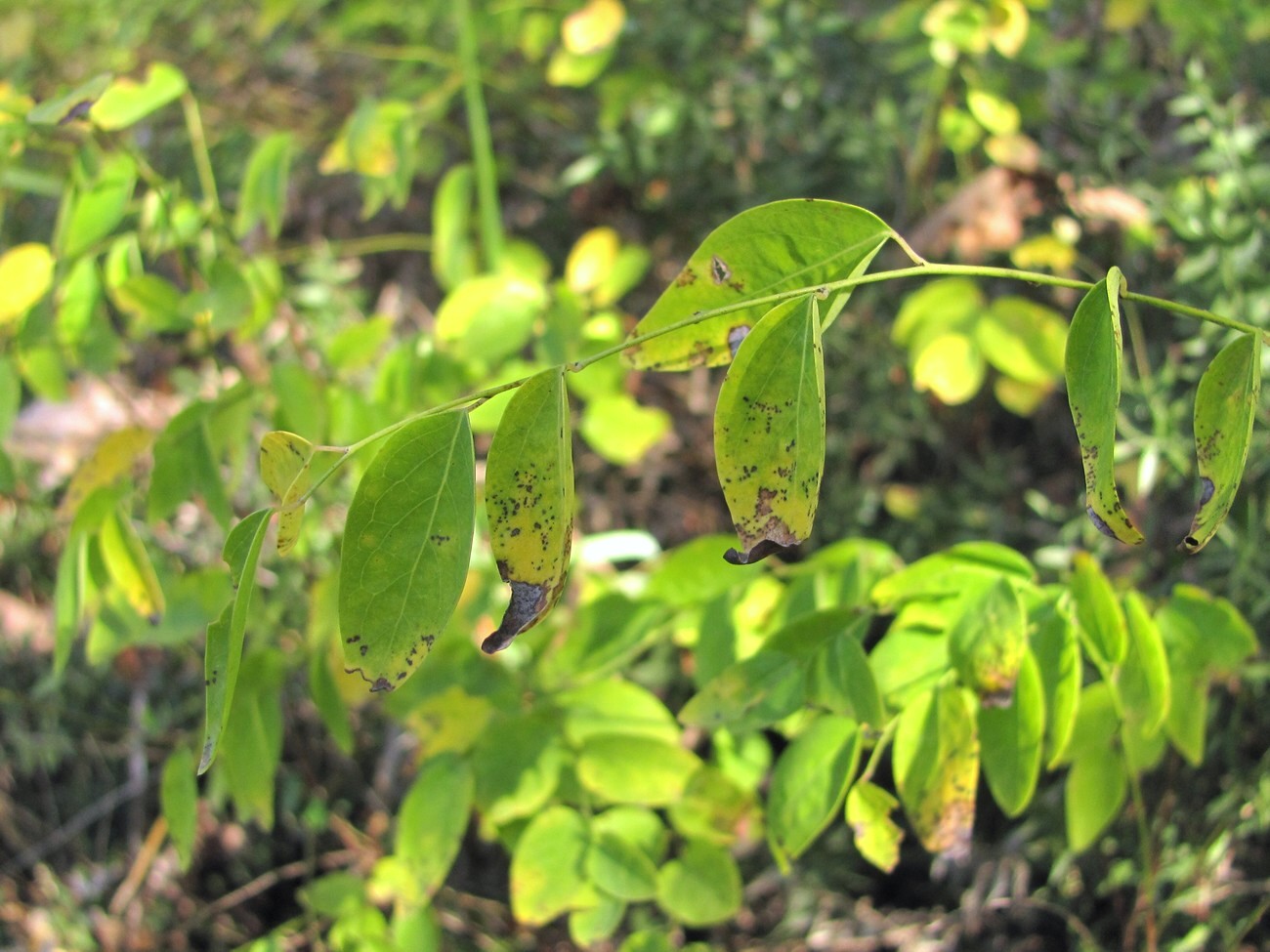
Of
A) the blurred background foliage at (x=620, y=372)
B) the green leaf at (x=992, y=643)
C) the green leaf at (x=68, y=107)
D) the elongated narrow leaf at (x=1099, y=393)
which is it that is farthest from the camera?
the blurred background foliage at (x=620, y=372)

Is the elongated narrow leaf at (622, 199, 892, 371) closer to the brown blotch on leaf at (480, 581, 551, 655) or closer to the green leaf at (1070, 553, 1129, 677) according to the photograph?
the brown blotch on leaf at (480, 581, 551, 655)

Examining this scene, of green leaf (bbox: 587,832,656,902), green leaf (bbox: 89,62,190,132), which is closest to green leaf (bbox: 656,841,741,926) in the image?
green leaf (bbox: 587,832,656,902)

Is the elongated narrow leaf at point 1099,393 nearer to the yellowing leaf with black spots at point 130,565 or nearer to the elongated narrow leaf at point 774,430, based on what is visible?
the elongated narrow leaf at point 774,430

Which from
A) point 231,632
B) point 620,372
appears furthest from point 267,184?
point 231,632

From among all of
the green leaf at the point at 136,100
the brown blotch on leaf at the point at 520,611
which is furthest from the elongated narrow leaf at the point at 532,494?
the green leaf at the point at 136,100

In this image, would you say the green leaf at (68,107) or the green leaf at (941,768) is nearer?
the green leaf at (941,768)

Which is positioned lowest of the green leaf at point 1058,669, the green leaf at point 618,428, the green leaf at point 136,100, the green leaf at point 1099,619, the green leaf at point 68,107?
the green leaf at point 618,428

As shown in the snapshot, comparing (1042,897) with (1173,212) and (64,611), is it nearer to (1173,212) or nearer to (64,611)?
(1173,212)
